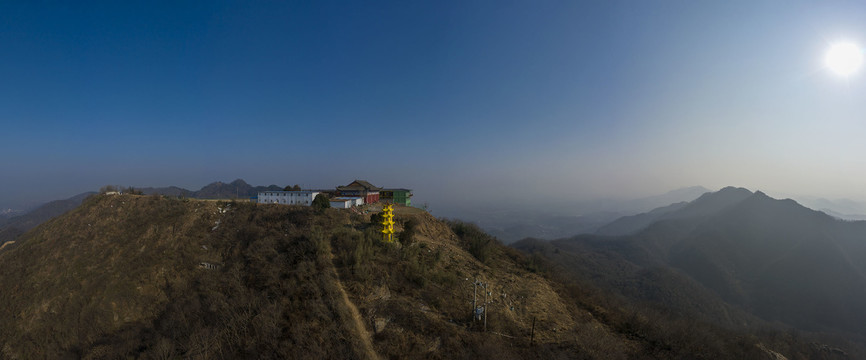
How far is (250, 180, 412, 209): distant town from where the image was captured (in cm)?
3201

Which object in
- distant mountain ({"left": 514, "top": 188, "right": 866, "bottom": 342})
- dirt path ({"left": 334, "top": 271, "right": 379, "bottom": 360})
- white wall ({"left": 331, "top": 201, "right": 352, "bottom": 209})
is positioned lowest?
distant mountain ({"left": 514, "top": 188, "right": 866, "bottom": 342})

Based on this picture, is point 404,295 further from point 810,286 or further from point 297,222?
point 810,286

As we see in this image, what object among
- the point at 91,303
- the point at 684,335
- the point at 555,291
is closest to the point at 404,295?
the point at 555,291

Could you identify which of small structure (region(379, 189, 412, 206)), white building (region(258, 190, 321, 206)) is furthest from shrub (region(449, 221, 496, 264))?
white building (region(258, 190, 321, 206))

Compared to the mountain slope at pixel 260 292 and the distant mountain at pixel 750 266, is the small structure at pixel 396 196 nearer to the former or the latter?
the mountain slope at pixel 260 292

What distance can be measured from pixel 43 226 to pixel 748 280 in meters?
152

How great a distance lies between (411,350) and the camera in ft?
38.9

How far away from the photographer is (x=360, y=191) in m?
37.9

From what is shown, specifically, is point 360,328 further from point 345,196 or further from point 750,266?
point 750,266

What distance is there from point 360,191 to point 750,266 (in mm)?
127907

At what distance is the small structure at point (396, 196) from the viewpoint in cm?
3969

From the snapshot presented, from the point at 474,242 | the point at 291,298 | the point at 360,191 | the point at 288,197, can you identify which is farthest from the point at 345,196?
the point at 291,298

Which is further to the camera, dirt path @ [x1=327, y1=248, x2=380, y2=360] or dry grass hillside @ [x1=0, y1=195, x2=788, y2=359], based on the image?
dry grass hillside @ [x1=0, y1=195, x2=788, y2=359]

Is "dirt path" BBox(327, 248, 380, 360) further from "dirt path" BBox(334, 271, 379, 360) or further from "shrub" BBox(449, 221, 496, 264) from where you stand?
"shrub" BBox(449, 221, 496, 264)
